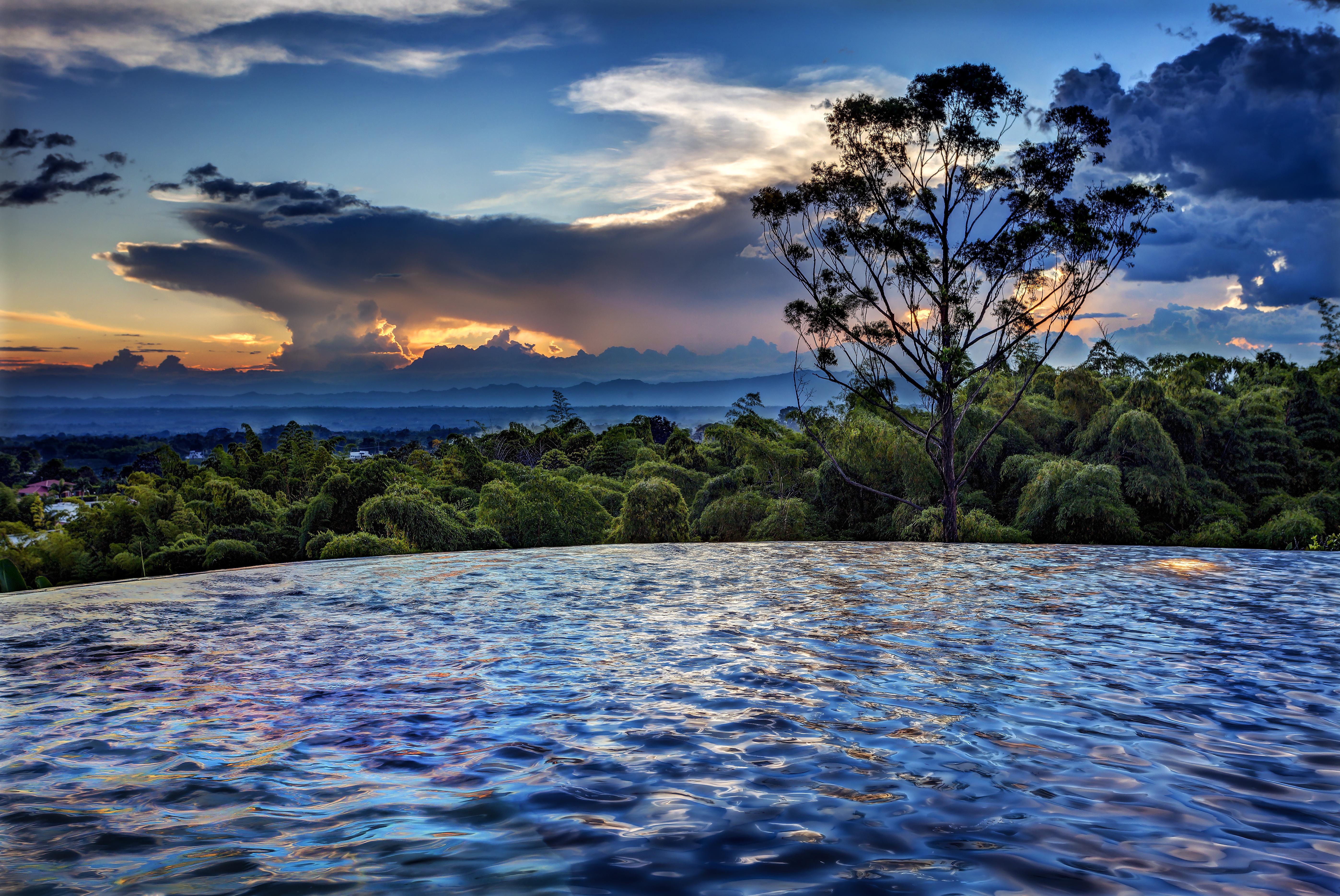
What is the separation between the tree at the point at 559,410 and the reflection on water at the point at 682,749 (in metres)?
19.3

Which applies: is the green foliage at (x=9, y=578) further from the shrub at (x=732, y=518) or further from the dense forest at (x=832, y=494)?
the shrub at (x=732, y=518)

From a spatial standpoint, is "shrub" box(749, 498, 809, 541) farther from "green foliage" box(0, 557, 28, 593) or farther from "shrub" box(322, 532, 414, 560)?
"green foliage" box(0, 557, 28, 593)

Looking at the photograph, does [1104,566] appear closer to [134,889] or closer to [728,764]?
[728,764]

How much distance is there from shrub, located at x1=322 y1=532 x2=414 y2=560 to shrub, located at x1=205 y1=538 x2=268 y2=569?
101 centimetres

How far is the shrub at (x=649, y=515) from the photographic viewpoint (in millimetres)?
13500

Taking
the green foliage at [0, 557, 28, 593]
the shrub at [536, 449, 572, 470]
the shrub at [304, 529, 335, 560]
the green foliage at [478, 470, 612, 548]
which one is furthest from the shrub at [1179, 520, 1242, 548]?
the green foliage at [0, 557, 28, 593]

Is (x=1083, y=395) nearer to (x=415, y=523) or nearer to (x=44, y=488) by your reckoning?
(x=415, y=523)

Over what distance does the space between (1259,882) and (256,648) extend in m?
5.08

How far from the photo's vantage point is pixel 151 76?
9344 mm

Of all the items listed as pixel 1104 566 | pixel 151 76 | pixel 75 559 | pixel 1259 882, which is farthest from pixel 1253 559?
pixel 75 559

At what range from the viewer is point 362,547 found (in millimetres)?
11258

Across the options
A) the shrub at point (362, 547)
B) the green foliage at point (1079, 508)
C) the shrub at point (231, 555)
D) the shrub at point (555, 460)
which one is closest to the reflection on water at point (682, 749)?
the shrub at point (362, 547)

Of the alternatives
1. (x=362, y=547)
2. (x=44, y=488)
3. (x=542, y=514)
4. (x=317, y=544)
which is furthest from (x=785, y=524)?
(x=44, y=488)

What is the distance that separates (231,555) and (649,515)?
6604 millimetres
